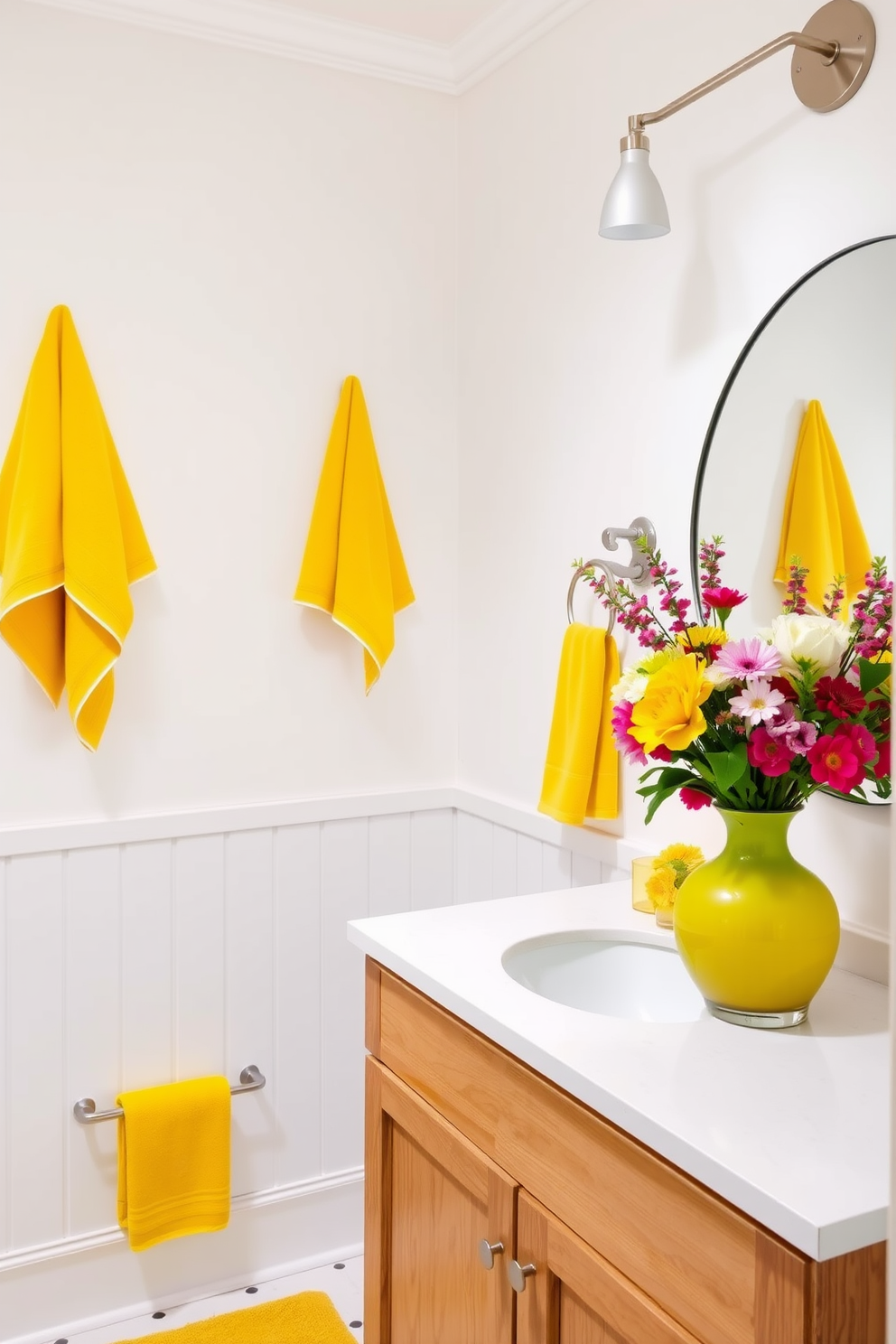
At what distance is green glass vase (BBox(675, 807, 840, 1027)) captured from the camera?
1.13 metres

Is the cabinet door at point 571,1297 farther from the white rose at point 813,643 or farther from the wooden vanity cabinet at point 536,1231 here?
the white rose at point 813,643

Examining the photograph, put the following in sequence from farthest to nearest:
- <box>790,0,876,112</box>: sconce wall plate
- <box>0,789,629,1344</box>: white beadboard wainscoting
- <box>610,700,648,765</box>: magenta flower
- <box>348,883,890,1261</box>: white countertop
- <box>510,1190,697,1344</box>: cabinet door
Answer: <box>0,789,629,1344</box>: white beadboard wainscoting < <box>790,0,876,112</box>: sconce wall plate < <box>610,700,648,765</box>: magenta flower < <box>510,1190,697,1344</box>: cabinet door < <box>348,883,890,1261</box>: white countertop

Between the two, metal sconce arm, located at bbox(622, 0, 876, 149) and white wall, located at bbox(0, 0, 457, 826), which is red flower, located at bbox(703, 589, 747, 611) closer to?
metal sconce arm, located at bbox(622, 0, 876, 149)

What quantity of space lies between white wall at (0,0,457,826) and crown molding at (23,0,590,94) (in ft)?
0.09

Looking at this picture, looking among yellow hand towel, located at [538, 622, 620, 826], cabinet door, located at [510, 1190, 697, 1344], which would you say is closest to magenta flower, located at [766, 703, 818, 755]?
cabinet door, located at [510, 1190, 697, 1344]

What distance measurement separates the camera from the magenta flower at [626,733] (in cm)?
121

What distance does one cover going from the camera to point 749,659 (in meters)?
1.13

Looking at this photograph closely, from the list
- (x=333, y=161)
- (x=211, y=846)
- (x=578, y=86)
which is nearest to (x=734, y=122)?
(x=578, y=86)

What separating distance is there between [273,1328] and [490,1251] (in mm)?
1043

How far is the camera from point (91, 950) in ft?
6.60

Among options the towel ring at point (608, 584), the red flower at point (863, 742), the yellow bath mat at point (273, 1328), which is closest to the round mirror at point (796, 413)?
the towel ring at point (608, 584)

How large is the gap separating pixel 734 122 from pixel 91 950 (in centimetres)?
172

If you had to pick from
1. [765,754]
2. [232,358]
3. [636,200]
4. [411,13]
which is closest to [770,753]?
[765,754]

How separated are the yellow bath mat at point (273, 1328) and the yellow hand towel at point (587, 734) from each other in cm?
105
